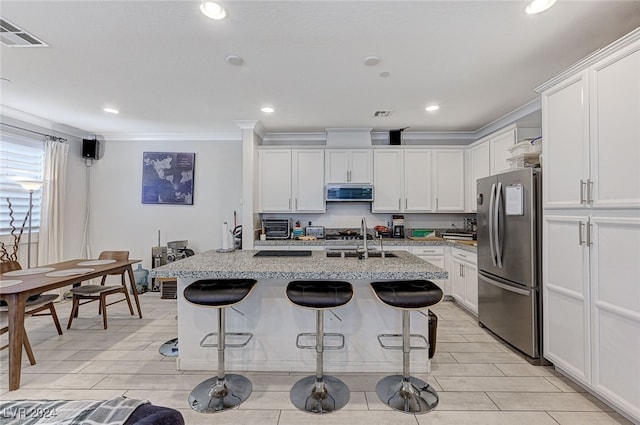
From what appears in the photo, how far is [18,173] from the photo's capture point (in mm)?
3830

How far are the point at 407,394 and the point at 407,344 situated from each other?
1.22 feet

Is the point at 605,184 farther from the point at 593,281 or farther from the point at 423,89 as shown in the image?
the point at 423,89

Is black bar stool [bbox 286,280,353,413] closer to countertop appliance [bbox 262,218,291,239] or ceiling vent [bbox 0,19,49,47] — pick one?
countertop appliance [bbox 262,218,291,239]

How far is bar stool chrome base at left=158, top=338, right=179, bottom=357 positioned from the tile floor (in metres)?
0.06

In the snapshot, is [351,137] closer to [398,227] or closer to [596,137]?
[398,227]

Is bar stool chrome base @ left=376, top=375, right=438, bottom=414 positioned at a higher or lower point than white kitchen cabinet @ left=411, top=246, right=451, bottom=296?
lower

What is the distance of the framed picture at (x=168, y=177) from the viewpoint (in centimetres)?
486

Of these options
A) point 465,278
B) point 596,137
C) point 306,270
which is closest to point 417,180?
point 465,278

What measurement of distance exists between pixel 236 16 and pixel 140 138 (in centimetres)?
388

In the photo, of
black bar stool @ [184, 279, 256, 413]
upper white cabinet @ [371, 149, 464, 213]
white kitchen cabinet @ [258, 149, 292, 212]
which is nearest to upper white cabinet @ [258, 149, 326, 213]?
white kitchen cabinet @ [258, 149, 292, 212]

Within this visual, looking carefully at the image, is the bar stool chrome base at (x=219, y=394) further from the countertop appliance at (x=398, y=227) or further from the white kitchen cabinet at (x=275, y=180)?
the countertop appliance at (x=398, y=227)

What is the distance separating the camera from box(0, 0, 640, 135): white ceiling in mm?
1869

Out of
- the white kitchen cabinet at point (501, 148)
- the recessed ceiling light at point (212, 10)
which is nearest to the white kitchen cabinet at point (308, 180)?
the white kitchen cabinet at point (501, 148)

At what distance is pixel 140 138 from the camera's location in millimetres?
4883
